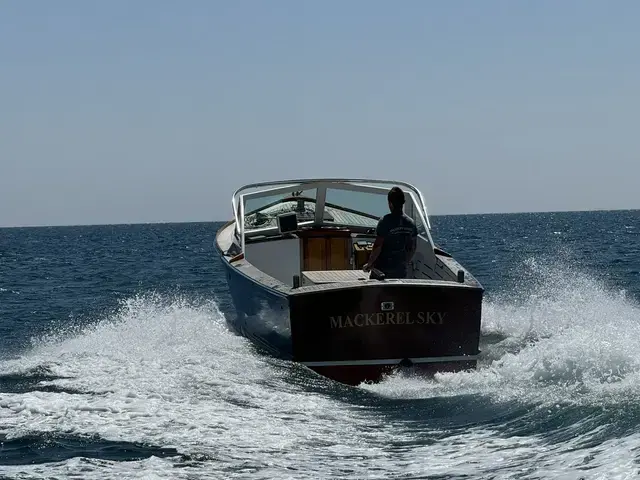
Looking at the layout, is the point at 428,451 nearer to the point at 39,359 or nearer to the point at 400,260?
the point at 400,260

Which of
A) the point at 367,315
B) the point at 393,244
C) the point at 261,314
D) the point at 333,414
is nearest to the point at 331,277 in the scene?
the point at 393,244

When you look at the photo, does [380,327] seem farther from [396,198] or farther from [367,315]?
[396,198]

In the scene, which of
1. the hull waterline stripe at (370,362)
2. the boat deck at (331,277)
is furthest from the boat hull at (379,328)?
the boat deck at (331,277)

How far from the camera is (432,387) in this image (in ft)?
31.4

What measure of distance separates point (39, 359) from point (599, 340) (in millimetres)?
6558

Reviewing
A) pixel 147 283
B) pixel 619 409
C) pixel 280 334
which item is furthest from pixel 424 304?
pixel 147 283

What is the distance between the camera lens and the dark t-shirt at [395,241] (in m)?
11.1

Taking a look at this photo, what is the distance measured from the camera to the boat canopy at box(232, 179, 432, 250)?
1448 cm

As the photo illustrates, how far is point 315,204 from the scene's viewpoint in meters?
15.1

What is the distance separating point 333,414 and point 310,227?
6978 mm

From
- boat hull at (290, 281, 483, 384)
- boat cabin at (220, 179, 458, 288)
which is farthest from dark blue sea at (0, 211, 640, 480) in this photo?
boat cabin at (220, 179, 458, 288)

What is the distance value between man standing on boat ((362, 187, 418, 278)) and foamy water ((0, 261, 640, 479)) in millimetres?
1514

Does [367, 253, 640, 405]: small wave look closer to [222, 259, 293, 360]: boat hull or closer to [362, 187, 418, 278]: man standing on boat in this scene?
[222, 259, 293, 360]: boat hull

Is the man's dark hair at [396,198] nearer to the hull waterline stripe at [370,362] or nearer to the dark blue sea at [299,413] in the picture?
the hull waterline stripe at [370,362]
